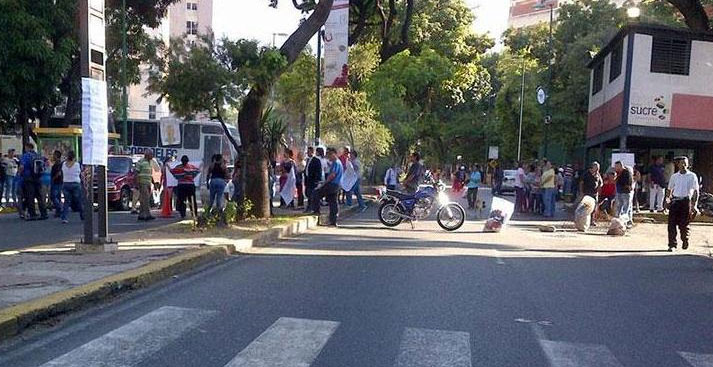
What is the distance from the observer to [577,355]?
596 centimetres

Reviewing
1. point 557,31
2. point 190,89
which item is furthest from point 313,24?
point 557,31

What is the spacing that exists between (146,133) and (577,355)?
3065 centimetres

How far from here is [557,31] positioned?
44219 mm

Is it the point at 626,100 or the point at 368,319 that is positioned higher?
the point at 626,100

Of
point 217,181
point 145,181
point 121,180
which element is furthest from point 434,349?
point 121,180

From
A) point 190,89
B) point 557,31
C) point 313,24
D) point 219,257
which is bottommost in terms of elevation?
point 219,257

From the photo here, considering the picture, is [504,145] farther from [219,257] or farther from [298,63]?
[219,257]

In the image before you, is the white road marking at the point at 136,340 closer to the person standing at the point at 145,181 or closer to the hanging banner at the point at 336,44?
the person standing at the point at 145,181

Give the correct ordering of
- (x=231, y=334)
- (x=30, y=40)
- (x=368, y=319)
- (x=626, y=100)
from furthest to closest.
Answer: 1. (x=30, y=40)
2. (x=626, y=100)
3. (x=368, y=319)
4. (x=231, y=334)

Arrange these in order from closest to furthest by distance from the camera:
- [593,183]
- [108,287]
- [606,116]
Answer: [108,287] < [593,183] < [606,116]

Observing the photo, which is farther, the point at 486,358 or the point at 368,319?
the point at 368,319

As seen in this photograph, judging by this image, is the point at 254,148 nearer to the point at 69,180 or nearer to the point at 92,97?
the point at 69,180

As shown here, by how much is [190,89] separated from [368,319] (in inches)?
339

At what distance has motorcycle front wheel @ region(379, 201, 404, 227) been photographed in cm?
1705
